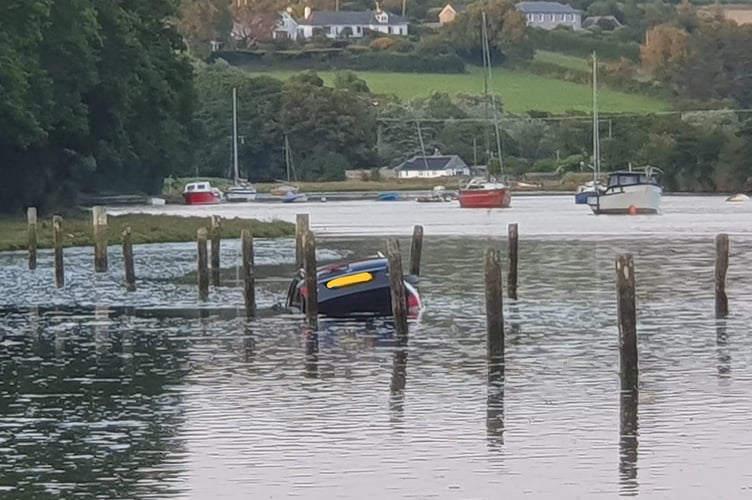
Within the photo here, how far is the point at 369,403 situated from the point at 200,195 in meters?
116

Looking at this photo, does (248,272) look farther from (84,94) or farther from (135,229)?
(84,94)

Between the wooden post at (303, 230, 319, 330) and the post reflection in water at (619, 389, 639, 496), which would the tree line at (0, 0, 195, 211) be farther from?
the post reflection in water at (619, 389, 639, 496)

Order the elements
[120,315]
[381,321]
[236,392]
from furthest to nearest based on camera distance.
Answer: [120,315] < [381,321] < [236,392]

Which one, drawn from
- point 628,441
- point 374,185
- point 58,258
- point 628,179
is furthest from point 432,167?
point 628,441

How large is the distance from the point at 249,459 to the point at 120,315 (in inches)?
783

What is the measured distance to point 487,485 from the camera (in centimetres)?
2033

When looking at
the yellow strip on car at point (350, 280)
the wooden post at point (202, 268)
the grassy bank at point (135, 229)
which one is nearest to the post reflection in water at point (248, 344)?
the yellow strip on car at point (350, 280)

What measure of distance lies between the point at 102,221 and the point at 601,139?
416ft

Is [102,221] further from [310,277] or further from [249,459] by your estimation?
[249,459]

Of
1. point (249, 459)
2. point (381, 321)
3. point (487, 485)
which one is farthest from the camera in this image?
point (381, 321)

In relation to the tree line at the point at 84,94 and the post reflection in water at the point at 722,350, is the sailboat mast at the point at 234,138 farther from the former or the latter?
the post reflection in water at the point at 722,350

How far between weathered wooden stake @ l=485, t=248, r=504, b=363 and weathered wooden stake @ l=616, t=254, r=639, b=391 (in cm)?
306

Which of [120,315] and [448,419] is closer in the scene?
[448,419]

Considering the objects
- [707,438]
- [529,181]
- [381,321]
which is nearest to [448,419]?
[707,438]
